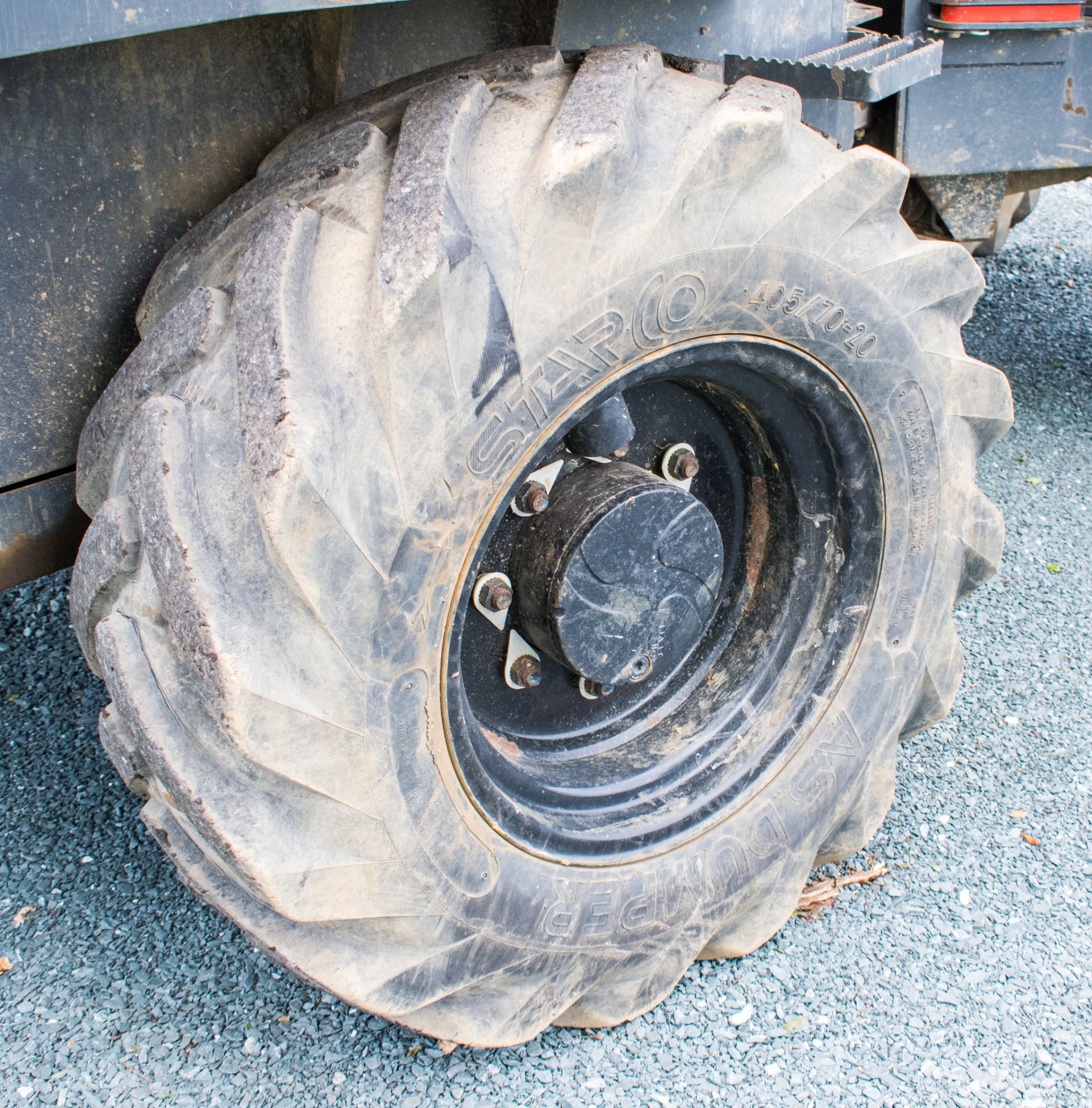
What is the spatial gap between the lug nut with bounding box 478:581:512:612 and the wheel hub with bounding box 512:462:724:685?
0.02 meters

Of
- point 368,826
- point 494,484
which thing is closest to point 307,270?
point 494,484

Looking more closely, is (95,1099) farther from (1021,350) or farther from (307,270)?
(1021,350)

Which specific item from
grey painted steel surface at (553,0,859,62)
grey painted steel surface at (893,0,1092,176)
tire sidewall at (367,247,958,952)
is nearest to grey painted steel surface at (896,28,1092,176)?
grey painted steel surface at (893,0,1092,176)

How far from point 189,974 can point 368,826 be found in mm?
590

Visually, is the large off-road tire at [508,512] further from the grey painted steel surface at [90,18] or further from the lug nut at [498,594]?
the grey painted steel surface at [90,18]

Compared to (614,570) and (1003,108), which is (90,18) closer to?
(614,570)

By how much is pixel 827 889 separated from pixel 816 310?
1.00 m

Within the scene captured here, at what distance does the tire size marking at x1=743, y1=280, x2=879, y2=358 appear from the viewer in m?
1.46

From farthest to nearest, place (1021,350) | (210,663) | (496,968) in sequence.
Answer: (1021,350) < (496,968) < (210,663)

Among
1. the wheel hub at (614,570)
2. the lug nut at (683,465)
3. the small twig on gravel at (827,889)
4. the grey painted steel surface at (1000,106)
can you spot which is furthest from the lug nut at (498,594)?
the grey painted steel surface at (1000,106)

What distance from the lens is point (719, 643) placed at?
74.6 inches

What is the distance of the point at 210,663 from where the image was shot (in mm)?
1166

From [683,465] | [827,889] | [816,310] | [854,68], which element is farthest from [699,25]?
[827,889]

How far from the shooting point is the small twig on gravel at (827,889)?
192cm
